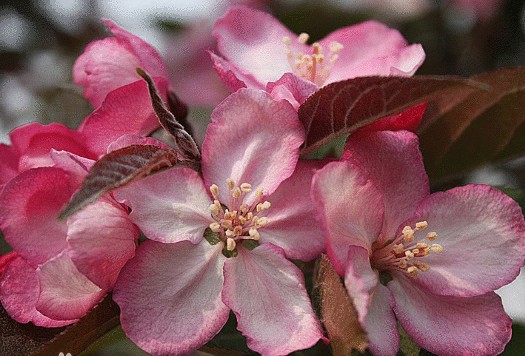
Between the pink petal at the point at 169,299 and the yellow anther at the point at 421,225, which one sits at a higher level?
the yellow anther at the point at 421,225

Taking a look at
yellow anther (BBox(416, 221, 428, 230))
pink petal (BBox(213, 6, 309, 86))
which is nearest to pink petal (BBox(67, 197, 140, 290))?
yellow anther (BBox(416, 221, 428, 230))

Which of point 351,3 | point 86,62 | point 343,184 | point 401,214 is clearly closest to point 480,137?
point 401,214

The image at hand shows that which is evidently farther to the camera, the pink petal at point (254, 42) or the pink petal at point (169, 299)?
the pink petal at point (254, 42)

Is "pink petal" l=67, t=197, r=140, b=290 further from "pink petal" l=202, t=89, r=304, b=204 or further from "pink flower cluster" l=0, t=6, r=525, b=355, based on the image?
"pink petal" l=202, t=89, r=304, b=204

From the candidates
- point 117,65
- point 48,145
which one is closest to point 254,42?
point 117,65

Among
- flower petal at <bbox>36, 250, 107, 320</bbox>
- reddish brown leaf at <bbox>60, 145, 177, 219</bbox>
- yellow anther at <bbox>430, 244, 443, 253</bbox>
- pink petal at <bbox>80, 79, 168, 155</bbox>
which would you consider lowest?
flower petal at <bbox>36, 250, 107, 320</bbox>

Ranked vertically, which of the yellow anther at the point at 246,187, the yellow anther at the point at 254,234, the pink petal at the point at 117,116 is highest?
the pink petal at the point at 117,116

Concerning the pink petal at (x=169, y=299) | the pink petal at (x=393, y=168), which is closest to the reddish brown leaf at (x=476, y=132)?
the pink petal at (x=393, y=168)

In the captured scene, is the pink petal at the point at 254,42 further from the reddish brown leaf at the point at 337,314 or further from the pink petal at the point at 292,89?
the reddish brown leaf at the point at 337,314
